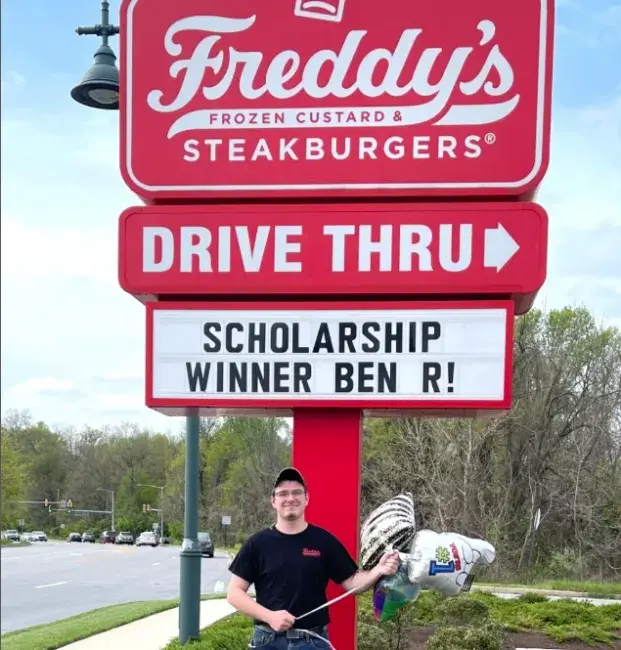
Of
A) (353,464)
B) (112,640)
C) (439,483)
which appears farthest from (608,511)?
(353,464)

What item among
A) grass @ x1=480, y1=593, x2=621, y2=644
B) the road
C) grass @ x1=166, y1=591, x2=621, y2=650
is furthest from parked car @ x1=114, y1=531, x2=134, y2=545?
grass @ x1=480, y1=593, x2=621, y2=644

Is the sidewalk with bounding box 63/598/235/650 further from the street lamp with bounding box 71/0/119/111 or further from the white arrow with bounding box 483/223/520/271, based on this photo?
the white arrow with bounding box 483/223/520/271

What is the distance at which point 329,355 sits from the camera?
4.70 meters

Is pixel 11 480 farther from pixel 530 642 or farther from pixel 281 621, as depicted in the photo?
pixel 281 621

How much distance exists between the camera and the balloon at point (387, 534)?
13.8ft

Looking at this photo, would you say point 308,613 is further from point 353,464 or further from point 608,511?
point 608,511

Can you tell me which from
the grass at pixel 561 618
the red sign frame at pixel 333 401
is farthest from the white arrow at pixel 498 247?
the grass at pixel 561 618

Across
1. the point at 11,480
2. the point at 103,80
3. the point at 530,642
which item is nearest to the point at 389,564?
the point at 103,80

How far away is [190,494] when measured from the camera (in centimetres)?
794

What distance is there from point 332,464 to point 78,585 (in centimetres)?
1989

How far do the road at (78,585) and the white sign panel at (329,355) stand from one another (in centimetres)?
703

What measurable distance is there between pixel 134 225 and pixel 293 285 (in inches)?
42.5

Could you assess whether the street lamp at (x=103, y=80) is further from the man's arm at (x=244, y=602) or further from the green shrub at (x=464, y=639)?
the green shrub at (x=464, y=639)

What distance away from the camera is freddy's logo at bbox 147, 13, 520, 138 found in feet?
15.4
